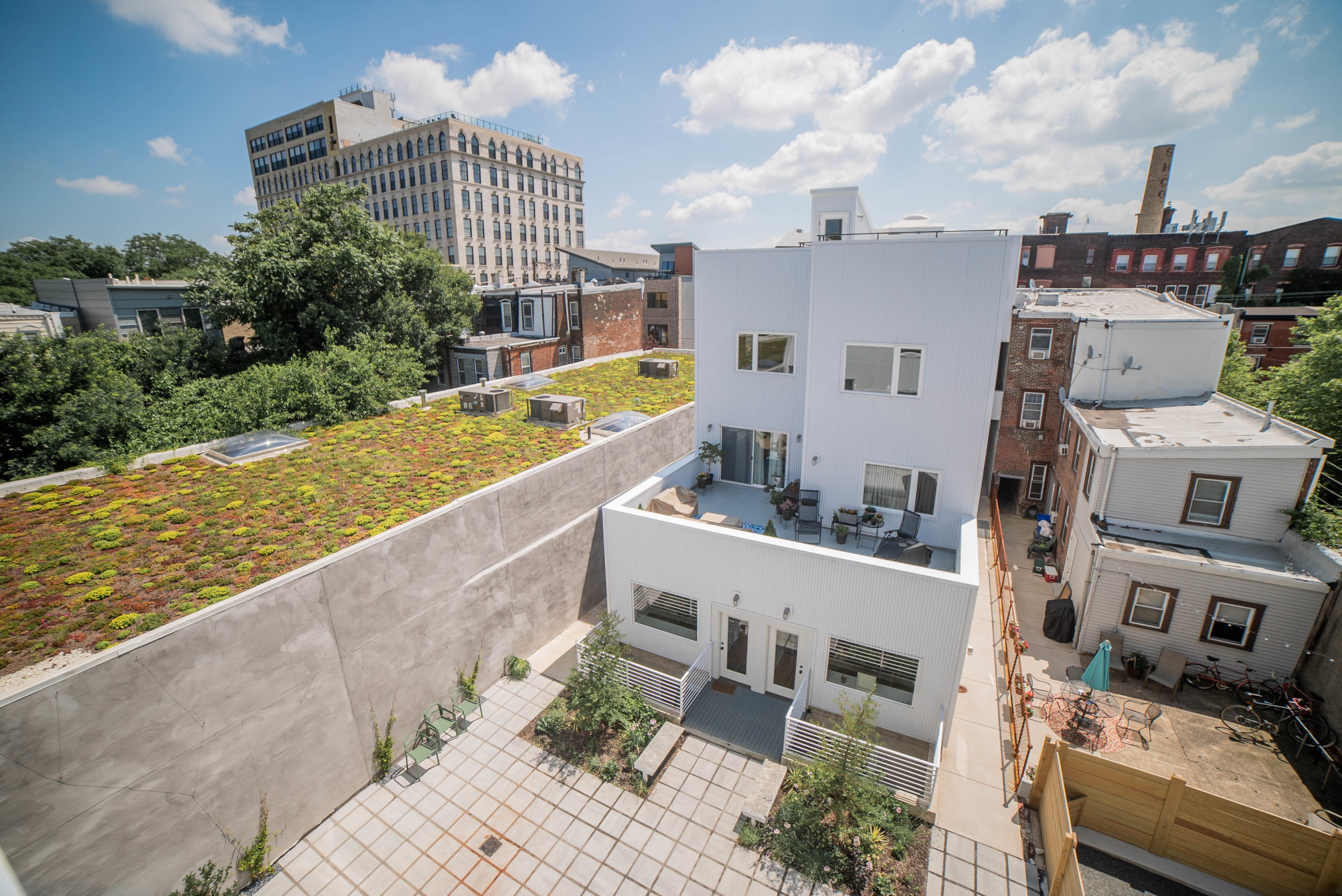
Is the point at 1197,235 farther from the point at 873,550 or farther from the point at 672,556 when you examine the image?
the point at 672,556

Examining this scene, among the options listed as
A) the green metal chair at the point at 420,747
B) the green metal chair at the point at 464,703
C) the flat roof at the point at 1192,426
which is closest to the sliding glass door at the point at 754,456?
the flat roof at the point at 1192,426

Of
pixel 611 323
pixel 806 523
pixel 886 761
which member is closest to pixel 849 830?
pixel 886 761

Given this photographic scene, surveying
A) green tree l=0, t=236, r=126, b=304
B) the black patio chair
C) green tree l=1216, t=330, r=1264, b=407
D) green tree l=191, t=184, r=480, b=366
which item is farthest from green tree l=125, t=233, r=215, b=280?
green tree l=1216, t=330, r=1264, b=407

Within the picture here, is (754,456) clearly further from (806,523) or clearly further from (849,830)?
(849,830)

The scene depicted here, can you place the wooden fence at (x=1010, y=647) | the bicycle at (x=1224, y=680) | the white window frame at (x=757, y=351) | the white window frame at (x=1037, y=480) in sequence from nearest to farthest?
1. the wooden fence at (x=1010, y=647)
2. the bicycle at (x=1224, y=680)
3. the white window frame at (x=757, y=351)
4. the white window frame at (x=1037, y=480)

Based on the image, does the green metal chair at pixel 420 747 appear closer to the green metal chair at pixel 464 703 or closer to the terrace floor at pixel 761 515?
the green metal chair at pixel 464 703
